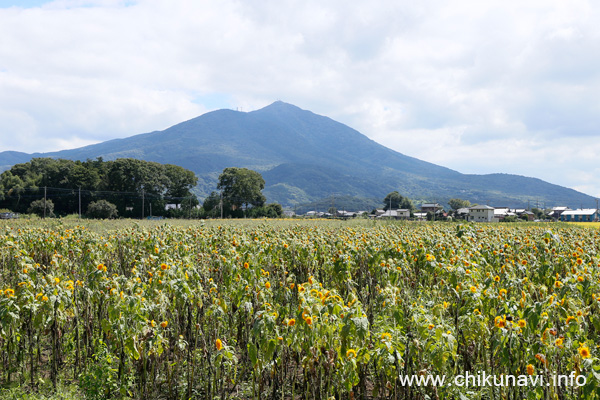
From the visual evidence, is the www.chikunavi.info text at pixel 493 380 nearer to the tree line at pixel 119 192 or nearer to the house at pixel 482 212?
the tree line at pixel 119 192

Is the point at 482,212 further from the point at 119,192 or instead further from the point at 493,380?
the point at 493,380

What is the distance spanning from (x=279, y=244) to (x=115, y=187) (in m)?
74.3

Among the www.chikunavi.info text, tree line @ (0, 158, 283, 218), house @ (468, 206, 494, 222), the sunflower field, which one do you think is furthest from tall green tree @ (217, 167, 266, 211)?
the www.chikunavi.info text

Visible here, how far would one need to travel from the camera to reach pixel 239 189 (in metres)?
85.6

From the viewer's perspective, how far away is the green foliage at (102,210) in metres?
65.1

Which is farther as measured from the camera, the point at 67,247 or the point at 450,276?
the point at 67,247

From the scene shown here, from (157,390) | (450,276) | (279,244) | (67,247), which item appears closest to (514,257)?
(450,276)

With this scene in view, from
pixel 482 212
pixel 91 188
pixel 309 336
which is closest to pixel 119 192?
pixel 91 188

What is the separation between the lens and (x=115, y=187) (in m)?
76.6

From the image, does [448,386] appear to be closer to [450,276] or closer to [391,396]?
[391,396]

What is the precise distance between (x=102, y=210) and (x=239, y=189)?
2699 cm

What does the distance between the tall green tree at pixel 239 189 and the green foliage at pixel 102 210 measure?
21.7m

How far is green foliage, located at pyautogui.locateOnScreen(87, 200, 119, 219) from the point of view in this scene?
65.1 metres

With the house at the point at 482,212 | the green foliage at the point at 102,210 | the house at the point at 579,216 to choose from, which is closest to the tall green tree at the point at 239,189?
the green foliage at the point at 102,210
